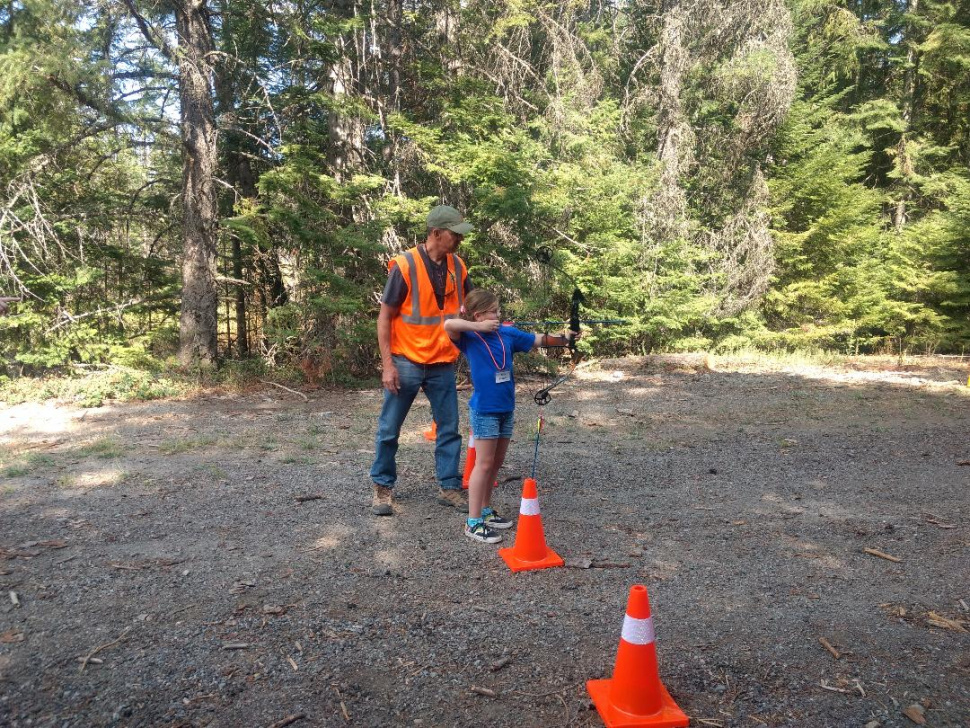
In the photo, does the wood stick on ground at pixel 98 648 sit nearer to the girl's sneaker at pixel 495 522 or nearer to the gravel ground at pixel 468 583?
the gravel ground at pixel 468 583

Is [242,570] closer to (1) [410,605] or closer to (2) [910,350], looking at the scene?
(1) [410,605]

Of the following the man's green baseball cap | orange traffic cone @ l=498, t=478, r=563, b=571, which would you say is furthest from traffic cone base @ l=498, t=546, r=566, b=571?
the man's green baseball cap

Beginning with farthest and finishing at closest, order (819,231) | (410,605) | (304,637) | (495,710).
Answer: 1. (819,231)
2. (410,605)
3. (304,637)
4. (495,710)

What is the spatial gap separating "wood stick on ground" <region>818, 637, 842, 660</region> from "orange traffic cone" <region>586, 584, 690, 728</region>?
1.00 meters

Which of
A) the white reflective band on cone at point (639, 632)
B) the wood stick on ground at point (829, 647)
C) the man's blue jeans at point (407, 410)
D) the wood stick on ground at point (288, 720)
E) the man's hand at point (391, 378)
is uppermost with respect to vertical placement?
the man's hand at point (391, 378)

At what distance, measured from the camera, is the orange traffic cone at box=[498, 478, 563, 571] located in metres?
4.34

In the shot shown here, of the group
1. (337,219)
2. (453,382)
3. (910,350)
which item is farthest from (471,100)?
(910,350)

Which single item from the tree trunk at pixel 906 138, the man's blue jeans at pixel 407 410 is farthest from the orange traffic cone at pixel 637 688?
the tree trunk at pixel 906 138

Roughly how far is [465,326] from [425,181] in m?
8.84

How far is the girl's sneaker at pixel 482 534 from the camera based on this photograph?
15.5 feet

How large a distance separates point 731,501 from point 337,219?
345 inches

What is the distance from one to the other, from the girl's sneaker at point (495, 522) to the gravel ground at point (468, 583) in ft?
0.85

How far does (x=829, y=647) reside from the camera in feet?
11.0

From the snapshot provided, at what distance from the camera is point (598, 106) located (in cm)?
1583
